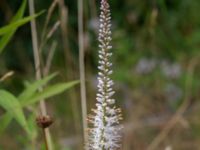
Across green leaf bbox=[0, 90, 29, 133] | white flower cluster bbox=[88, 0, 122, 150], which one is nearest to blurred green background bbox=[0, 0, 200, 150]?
green leaf bbox=[0, 90, 29, 133]

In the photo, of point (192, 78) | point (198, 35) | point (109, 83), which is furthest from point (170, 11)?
point (109, 83)

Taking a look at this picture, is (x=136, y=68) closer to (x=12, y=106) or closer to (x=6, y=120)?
(x=6, y=120)

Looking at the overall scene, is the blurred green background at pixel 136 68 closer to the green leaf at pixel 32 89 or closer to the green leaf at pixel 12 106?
the green leaf at pixel 32 89

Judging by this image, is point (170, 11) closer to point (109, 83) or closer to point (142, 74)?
point (142, 74)

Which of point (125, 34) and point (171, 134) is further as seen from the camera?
point (125, 34)

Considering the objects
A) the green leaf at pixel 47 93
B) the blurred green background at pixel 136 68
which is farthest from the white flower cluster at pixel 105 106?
the blurred green background at pixel 136 68
